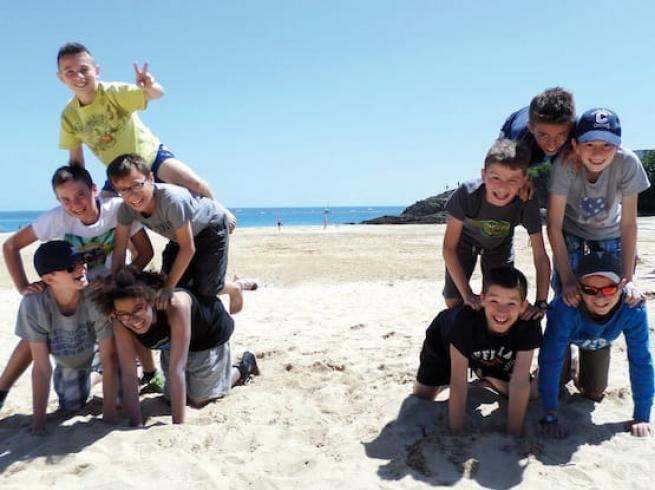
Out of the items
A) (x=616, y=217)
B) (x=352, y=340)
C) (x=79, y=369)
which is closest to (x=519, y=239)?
(x=352, y=340)

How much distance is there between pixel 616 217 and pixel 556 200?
512mm

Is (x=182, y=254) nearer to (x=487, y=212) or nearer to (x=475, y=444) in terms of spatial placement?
(x=487, y=212)

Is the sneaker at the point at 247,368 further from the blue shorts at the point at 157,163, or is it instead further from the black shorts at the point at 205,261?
the blue shorts at the point at 157,163

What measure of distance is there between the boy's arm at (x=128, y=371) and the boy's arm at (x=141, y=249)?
0.62 m

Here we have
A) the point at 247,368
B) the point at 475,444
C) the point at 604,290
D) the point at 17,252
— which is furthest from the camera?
the point at 247,368

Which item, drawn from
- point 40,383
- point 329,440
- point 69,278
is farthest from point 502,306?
point 40,383

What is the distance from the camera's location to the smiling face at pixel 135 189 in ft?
11.6

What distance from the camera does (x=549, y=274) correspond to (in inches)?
139

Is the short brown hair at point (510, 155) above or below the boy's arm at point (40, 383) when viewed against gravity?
above

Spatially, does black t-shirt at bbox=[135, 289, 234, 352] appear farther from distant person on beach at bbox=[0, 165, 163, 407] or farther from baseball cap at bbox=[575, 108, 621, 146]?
baseball cap at bbox=[575, 108, 621, 146]

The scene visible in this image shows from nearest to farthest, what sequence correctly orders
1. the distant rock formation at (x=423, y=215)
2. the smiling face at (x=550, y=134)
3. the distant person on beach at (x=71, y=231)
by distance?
the smiling face at (x=550, y=134), the distant person on beach at (x=71, y=231), the distant rock formation at (x=423, y=215)

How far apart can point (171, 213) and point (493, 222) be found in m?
2.14

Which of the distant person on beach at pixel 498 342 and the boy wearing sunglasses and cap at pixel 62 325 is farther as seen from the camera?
the boy wearing sunglasses and cap at pixel 62 325

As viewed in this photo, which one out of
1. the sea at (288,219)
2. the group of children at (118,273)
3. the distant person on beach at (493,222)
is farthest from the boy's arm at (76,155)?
the sea at (288,219)
